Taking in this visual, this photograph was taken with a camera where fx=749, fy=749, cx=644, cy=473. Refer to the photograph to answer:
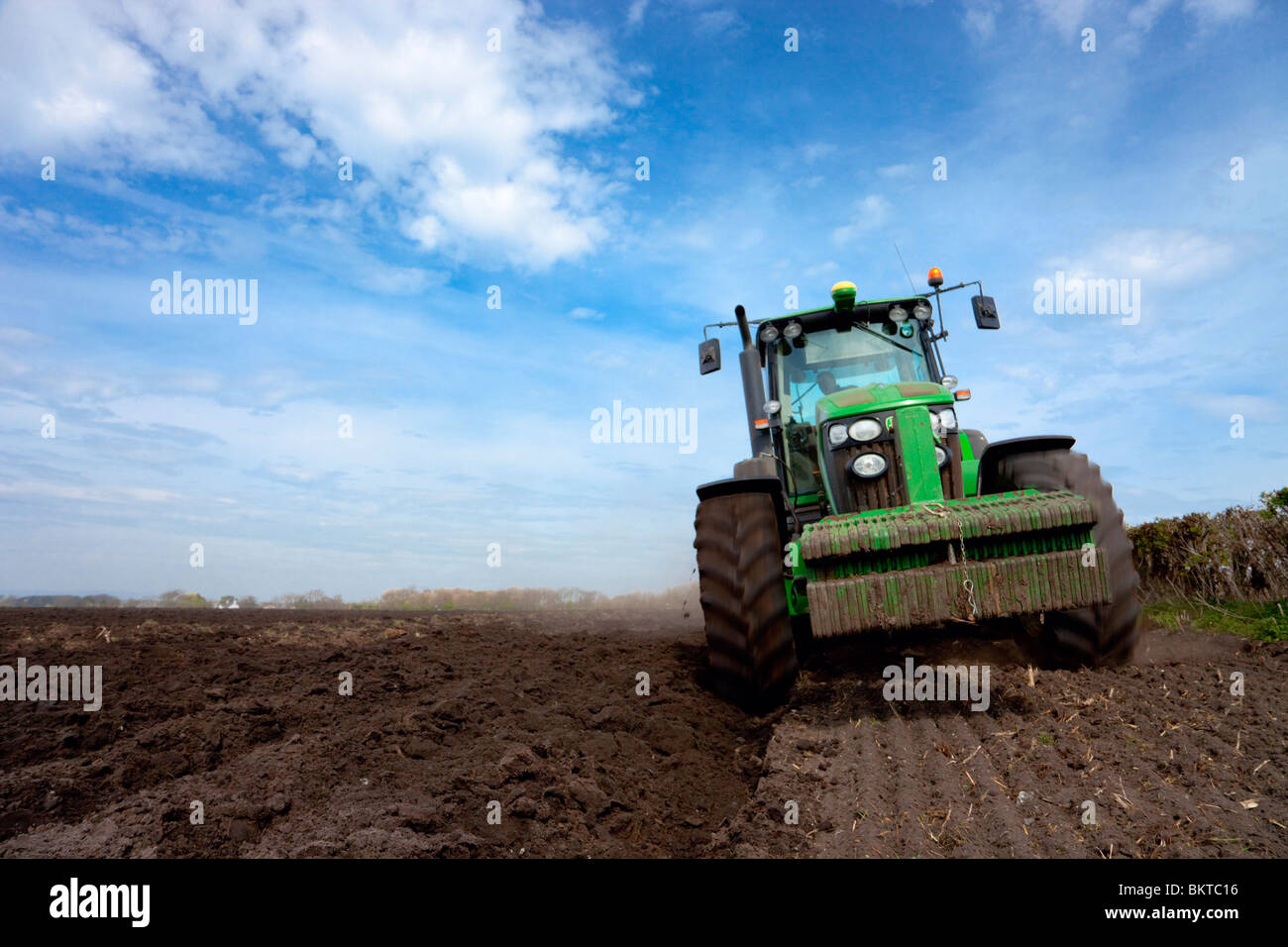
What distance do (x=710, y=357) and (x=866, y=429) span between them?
74.1 inches

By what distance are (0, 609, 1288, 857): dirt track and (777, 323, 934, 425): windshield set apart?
7.23ft

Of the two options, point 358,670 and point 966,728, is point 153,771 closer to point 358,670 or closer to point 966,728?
point 358,670

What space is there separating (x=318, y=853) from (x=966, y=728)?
314 centimetres

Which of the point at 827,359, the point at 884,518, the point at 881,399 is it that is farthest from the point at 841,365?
the point at 884,518

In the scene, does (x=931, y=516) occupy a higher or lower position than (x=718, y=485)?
lower

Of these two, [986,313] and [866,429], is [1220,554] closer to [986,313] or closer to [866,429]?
[986,313]

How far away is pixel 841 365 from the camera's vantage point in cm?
657

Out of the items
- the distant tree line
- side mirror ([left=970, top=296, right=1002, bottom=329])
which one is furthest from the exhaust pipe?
the distant tree line

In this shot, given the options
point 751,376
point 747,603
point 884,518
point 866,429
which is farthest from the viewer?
point 751,376

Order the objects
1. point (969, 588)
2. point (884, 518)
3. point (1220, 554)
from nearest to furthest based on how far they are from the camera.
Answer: point (969, 588)
point (884, 518)
point (1220, 554)

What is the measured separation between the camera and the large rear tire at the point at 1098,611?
4754 mm

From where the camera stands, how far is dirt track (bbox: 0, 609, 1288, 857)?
2959mm

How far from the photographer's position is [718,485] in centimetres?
518
